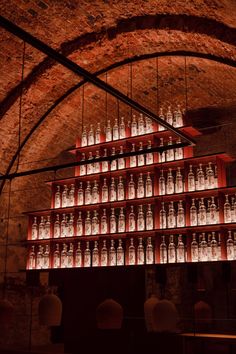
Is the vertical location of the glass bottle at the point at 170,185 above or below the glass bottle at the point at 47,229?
above

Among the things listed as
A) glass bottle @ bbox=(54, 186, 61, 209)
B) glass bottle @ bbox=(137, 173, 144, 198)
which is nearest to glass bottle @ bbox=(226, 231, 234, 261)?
glass bottle @ bbox=(137, 173, 144, 198)

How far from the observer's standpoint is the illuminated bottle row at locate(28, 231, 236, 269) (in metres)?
5.66

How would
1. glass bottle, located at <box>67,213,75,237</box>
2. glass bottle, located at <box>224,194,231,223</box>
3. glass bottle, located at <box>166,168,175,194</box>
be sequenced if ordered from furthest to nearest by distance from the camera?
glass bottle, located at <box>67,213,75,237</box> < glass bottle, located at <box>166,168,175,194</box> < glass bottle, located at <box>224,194,231,223</box>

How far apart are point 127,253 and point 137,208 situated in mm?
625

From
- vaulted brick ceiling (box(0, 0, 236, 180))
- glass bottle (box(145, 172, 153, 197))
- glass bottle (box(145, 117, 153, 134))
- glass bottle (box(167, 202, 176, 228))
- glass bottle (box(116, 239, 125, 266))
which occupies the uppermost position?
vaulted brick ceiling (box(0, 0, 236, 180))

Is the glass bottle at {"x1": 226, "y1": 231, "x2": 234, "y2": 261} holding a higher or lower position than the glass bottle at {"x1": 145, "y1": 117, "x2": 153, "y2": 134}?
lower

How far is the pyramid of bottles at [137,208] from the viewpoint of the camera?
579 cm

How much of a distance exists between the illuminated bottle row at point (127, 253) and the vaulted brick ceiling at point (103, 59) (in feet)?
5.99

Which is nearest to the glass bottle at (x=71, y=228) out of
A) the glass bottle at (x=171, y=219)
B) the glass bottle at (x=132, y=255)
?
the glass bottle at (x=132, y=255)

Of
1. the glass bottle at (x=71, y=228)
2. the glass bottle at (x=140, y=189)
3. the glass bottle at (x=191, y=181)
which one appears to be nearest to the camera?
the glass bottle at (x=191, y=181)

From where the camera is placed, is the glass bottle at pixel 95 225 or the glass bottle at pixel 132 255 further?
the glass bottle at pixel 95 225

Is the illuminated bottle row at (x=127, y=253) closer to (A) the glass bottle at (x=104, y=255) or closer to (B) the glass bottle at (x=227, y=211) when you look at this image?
(A) the glass bottle at (x=104, y=255)

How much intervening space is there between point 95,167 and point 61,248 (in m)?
1.28

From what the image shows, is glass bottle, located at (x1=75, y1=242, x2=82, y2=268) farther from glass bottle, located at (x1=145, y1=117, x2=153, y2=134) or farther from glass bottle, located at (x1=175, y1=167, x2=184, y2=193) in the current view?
glass bottle, located at (x1=145, y1=117, x2=153, y2=134)
